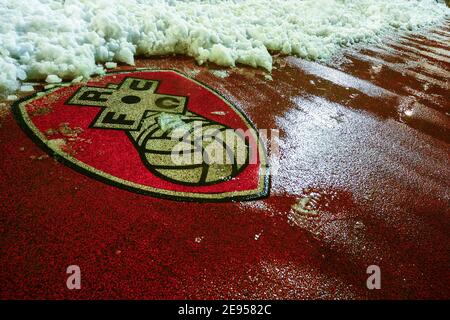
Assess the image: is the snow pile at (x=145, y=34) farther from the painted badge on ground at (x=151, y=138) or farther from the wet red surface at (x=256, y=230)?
the wet red surface at (x=256, y=230)

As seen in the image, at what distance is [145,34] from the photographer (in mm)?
3340

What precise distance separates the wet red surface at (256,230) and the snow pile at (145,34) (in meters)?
0.84

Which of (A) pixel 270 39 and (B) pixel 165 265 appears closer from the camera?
(B) pixel 165 265

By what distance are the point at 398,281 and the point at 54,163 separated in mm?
1950

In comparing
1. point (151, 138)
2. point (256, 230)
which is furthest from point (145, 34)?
point (256, 230)

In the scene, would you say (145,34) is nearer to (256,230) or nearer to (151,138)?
(151,138)

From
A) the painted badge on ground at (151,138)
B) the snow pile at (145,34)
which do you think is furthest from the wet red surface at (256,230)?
the snow pile at (145,34)

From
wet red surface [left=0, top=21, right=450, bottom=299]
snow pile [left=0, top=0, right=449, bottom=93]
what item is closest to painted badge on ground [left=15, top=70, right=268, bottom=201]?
wet red surface [left=0, top=21, right=450, bottom=299]

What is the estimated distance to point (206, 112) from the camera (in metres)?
2.46

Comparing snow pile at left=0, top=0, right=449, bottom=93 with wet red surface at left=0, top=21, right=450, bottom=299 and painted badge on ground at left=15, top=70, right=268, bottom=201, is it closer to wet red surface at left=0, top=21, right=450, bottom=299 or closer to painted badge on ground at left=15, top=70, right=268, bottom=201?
painted badge on ground at left=15, top=70, right=268, bottom=201

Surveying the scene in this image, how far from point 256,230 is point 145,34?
2681mm

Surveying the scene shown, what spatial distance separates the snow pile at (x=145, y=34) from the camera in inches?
103

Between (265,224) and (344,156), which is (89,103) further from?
(344,156)
